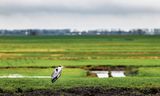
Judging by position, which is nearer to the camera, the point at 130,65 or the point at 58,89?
the point at 58,89

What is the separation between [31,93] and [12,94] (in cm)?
83

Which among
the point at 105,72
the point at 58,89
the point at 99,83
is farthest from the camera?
the point at 105,72

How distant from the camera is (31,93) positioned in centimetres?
2184

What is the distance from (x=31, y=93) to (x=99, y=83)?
4.46 metres

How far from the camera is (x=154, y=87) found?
23641 mm

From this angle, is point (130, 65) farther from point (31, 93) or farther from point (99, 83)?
point (31, 93)

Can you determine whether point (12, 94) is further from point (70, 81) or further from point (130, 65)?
point (130, 65)

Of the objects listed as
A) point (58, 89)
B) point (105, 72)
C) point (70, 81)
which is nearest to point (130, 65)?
point (105, 72)

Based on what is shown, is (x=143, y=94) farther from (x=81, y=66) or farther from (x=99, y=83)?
(x=81, y=66)

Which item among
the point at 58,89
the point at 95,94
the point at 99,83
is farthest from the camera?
the point at 99,83

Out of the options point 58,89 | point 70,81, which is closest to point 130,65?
point 70,81

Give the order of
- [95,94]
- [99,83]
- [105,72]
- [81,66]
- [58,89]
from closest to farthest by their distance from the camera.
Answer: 1. [95,94]
2. [58,89]
3. [99,83]
4. [105,72]
5. [81,66]

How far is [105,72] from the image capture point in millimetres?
38062

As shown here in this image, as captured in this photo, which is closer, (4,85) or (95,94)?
(95,94)
